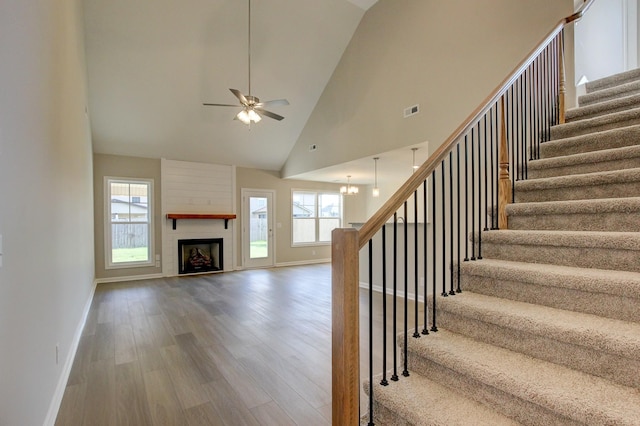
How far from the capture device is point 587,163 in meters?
2.52

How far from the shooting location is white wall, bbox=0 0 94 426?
132cm

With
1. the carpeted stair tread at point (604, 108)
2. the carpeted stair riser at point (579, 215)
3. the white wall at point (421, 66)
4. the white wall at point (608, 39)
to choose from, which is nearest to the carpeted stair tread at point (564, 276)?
the carpeted stair riser at point (579, 215)

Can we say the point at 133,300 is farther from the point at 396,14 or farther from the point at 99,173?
the point at 396,14

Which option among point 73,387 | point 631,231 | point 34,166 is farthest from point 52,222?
point 631,231

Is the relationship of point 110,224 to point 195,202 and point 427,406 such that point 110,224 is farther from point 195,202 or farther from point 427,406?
point 427,406

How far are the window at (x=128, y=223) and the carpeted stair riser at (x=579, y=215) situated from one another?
7.11 metres

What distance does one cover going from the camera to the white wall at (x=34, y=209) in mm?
1322

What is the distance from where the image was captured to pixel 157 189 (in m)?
7.19

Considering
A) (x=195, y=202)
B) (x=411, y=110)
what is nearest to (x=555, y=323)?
(x=411, y=110)

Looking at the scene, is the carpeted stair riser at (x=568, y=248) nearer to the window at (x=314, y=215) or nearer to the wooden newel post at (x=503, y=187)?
the wooden newel post at (x=503, y=187)

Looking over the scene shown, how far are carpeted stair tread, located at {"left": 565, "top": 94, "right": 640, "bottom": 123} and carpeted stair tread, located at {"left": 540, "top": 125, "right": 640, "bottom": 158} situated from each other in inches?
22.1

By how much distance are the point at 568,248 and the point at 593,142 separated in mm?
1327

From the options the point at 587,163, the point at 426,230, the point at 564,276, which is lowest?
the point at 564,276

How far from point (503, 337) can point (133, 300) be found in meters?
5.34
